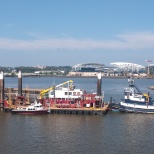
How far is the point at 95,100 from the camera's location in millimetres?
34656

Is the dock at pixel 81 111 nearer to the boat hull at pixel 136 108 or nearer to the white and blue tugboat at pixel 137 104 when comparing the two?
the boat hull at pixel 136 108

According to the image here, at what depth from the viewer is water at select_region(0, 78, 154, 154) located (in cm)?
2130

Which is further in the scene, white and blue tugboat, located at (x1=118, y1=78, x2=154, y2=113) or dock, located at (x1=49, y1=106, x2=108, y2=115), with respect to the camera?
white and blue tugboat, located at (x1=118, y1=78, x2=154, y2=113)

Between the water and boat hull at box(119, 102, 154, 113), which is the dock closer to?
the water

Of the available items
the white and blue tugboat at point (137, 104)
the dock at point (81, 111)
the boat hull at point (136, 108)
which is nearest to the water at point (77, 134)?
the dock at point (81, 111)

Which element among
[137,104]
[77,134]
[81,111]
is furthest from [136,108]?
[77,134]

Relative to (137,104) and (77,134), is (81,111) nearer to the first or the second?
(137,104)

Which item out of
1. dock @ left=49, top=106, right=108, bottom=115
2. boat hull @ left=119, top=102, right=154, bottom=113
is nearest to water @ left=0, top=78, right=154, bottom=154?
dock @ left=49, top=106, right=108, bottom=115

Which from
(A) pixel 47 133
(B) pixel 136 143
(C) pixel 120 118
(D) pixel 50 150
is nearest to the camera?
(D) pixel 50 150

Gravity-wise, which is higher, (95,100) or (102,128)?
(95,100)

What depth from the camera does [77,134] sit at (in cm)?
2505

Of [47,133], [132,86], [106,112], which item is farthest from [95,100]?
[47,133]

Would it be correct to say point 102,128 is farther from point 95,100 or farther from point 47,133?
point 95,100

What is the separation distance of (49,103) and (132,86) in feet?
28.9
